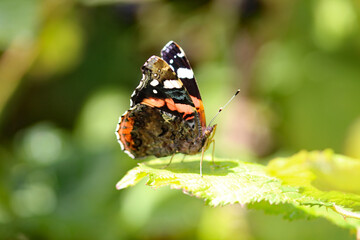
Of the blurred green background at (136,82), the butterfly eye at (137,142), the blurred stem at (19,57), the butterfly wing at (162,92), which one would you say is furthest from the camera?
the blurred stem at (19,57)

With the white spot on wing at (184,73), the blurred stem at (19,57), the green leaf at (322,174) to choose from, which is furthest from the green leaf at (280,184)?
the blurred stem at (19,57)

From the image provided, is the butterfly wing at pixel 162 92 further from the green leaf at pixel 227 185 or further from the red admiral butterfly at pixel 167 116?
the green leaf at pixel 227 185

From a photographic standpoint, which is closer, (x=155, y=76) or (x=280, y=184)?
(x=280, y=184)

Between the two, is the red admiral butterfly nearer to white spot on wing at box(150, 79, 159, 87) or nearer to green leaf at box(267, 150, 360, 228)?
white spot on wing at box(150, 79, 159, 87)

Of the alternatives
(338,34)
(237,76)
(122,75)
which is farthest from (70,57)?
(338,34)

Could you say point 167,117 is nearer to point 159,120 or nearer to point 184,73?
point 159,120

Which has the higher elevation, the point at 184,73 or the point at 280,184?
the point at 184,73

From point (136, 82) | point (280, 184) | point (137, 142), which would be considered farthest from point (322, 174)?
point (136, 82)
